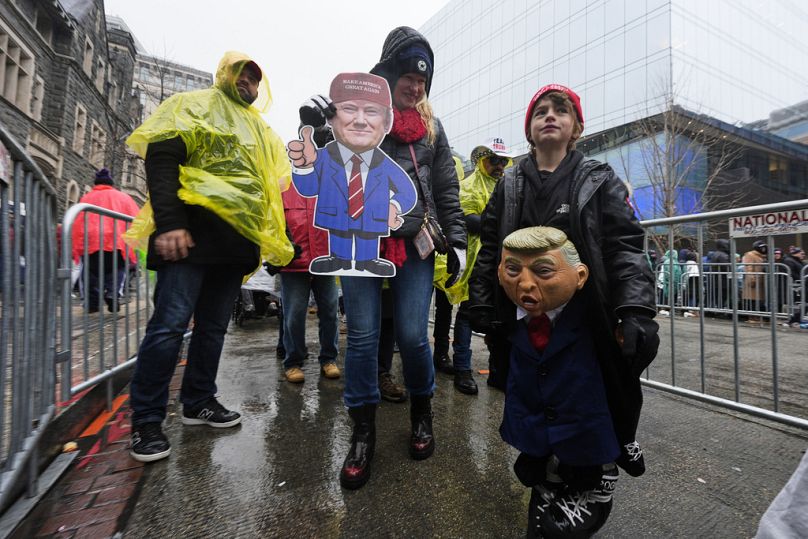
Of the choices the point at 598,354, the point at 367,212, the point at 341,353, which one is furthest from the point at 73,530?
the point at 341,353

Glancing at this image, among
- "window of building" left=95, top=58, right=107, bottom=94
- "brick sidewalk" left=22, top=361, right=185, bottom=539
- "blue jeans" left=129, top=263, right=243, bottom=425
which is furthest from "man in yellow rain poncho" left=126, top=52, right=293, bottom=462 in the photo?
"window of building" left=95, top=58, right=107, bottom=94

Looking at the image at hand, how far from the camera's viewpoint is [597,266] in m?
1.39

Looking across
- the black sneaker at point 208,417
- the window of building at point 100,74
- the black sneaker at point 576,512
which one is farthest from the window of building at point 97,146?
the black sneaker at point 576,512

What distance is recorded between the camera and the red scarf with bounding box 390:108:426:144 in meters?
2.07

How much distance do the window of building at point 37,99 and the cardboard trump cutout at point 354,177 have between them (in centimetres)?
2143

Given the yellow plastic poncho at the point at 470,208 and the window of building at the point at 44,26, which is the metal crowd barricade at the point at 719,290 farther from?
the window of building at the point at 44,26

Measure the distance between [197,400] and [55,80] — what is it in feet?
77.9

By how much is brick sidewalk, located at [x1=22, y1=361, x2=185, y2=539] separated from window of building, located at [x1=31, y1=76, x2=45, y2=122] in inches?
825

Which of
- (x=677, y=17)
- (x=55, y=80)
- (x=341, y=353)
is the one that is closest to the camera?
(x=341, y=353)

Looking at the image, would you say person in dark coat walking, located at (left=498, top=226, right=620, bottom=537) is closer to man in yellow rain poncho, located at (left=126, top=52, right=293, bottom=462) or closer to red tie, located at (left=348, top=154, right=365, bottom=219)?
red tie, located at (left=348, top=154, right=365, bottom=219)

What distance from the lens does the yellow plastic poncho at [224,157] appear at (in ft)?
6.57

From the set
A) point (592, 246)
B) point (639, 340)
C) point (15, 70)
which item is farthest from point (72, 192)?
point (639, 340)

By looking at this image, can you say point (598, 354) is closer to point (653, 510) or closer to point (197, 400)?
point (653, 510)

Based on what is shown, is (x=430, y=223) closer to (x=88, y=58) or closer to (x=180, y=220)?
(x=180, y=220)
